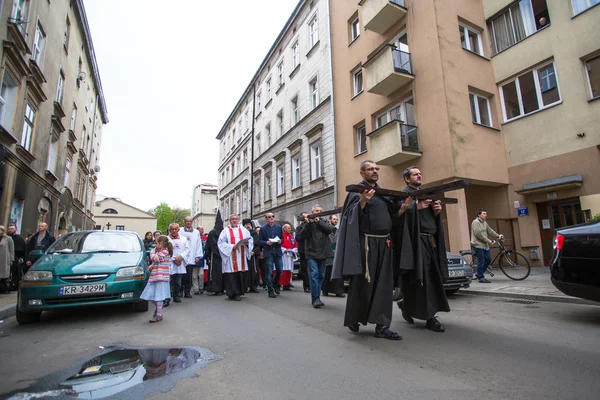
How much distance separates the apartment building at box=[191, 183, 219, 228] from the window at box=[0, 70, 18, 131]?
134 ft

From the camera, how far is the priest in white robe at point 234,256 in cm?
801

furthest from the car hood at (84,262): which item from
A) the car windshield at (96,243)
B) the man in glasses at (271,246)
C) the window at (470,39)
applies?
the window at (470,39)

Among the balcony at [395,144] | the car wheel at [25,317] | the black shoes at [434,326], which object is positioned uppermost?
the balcony at [395,144]

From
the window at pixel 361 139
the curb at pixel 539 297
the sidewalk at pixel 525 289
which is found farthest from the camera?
the window at pixel 361 139

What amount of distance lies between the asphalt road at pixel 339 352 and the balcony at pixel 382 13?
41.6ft

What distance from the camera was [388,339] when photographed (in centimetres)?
404

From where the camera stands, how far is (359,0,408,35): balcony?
14.4 metres

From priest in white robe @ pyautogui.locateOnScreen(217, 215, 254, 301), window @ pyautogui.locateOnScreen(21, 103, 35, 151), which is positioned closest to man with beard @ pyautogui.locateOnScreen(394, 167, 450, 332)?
priest in white robe @ pyautogui.locateOnScreen(217, 215, 254, 301)

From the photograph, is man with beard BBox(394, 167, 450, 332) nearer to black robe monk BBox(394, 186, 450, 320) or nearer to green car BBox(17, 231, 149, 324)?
black robe monk BBox(394, 186, 450, 320)

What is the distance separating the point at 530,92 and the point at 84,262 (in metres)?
14.8

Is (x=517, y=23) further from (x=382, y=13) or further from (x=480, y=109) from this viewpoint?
(x=382, y=13)

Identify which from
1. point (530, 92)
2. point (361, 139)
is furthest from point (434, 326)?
point (361, 139)

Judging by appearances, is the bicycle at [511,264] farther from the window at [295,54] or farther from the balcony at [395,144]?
the window at [295,54]

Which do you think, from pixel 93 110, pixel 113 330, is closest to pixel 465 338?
pixel 113 330
